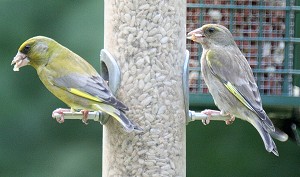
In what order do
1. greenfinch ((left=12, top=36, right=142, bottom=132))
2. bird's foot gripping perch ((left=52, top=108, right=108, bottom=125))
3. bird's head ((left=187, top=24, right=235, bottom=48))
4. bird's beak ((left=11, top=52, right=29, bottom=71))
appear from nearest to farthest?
1. greenfinch ((left=12, top=36, right=142, bottom=132))
2. bird's foot gripping perch ((left=52, top=108, right=108, bottom=125))
3. bird's beak ((left=11, top=52, right=29, bottom=71))
4. bird's head ((left=187, top=24, right=235, bottom=48))

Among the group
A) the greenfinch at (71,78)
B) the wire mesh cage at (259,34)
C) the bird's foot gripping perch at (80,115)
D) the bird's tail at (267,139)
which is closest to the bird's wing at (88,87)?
the greenfinch at (71,78)

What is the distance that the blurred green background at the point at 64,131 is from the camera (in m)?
16.3

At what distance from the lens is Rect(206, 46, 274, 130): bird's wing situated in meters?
13.0

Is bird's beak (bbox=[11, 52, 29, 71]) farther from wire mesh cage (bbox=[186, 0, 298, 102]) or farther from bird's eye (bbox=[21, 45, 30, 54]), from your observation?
wire mesh cage (bbox=[186, 0, 298, 102])

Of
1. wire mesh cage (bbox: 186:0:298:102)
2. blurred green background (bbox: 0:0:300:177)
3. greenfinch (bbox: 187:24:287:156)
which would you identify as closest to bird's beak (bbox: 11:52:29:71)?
greenfinch (bbox: 187:24:287:156)

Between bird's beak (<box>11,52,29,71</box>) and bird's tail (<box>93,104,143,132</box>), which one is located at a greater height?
bird's beak (<box>11,52,29,71</box>)

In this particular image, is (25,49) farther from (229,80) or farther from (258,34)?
(258,34)

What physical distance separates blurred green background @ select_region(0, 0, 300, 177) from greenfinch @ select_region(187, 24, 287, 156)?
2.90m

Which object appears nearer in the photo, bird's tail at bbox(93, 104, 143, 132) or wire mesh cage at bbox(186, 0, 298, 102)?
bird's tail at bbox(93, 104, 143, 132)

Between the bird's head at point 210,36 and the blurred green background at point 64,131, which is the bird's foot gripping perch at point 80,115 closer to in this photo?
the bird's head at point 210,36

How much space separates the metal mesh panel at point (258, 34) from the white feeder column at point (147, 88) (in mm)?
2280

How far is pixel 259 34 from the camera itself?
15023 mm

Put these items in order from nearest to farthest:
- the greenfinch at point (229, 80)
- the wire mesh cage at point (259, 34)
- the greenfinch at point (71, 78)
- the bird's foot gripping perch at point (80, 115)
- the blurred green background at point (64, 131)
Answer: the greenfinch at point (71, 78), the bird's foot gripping perch at point (80, 115), the greenfinch at point (229, 80), the wire mesh cage at point (259, 34), the blurred green background at point (64, 131)

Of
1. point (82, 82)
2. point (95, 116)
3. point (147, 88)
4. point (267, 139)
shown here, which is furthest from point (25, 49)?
point (267, 139)
